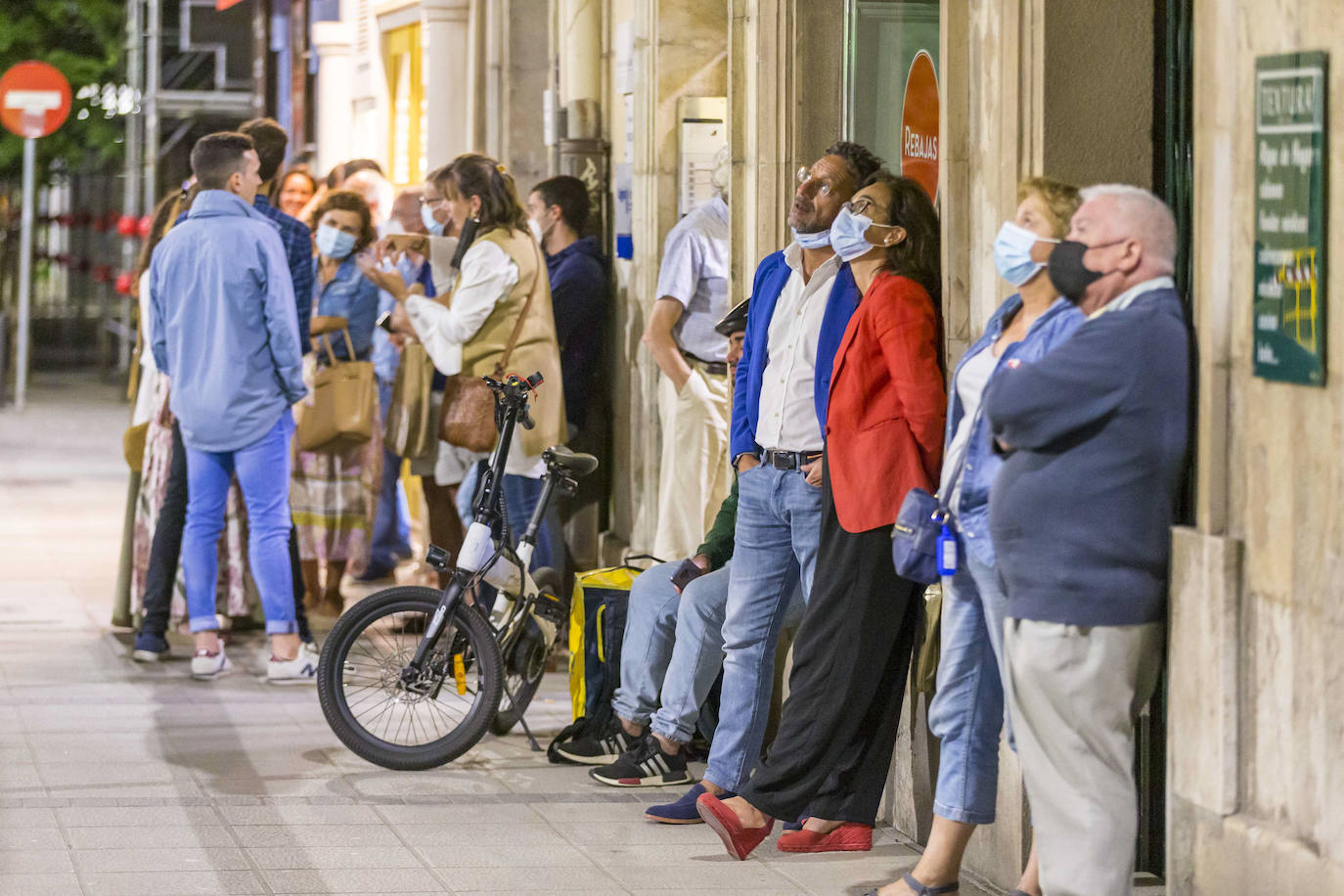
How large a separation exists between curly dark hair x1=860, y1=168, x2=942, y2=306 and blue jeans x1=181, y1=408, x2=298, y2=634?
3.54 meters

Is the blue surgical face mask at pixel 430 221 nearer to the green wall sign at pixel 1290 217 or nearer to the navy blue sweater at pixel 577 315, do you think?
the navy blue sweater at pixel 577 315

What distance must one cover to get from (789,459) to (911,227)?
75 centimetres

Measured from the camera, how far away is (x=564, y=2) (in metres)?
10.7

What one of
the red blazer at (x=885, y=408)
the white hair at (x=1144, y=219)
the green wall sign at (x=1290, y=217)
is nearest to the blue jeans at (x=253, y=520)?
the red blazer at (x=885, y=408)

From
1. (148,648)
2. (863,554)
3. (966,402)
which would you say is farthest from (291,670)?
(966,402)

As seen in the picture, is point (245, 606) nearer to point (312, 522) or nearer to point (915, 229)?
point (312, 522)

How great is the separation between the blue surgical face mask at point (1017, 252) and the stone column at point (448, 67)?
8766mm

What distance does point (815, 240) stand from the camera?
6.30m

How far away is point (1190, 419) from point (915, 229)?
4.43ft

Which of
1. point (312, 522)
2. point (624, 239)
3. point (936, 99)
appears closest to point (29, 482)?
point (312, 522)

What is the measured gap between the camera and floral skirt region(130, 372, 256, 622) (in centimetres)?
940

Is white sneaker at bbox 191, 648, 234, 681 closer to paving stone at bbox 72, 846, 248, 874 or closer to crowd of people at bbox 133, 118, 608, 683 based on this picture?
crowd of people at bbox 133, 118, 608, 683

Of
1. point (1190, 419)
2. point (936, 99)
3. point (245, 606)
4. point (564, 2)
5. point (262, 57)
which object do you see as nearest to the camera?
point (1190, 419)

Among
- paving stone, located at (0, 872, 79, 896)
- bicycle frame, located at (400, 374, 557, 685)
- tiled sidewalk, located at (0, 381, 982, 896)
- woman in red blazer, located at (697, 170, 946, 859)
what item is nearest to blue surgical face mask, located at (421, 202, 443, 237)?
tiled sidewalk, located at (0, 381, 982, 896)
